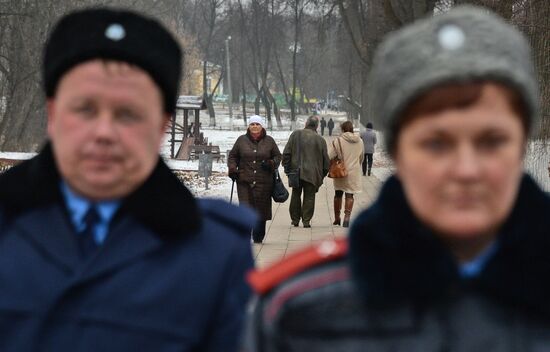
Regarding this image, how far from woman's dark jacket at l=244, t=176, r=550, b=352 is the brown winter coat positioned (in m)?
10.6

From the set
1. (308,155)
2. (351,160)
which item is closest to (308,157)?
(308,155)

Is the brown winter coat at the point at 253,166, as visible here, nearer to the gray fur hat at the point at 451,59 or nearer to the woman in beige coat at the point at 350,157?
the woman in beige coat at the point at 350,157

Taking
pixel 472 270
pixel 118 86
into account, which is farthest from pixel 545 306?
pixel 118 86

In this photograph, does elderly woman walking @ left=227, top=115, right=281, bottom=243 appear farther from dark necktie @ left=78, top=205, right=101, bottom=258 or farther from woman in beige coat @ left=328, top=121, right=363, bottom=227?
dark necktie @ left=78, top=205, right=101, bottom=258

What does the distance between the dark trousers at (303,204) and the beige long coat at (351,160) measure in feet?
1.58

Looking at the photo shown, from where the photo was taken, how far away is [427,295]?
1.86 meters

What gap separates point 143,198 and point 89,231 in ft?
0.46

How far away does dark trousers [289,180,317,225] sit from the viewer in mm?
15016

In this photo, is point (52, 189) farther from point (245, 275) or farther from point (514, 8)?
point (514, 8)

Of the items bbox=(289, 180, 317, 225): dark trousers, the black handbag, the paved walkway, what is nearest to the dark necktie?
the paved walkway

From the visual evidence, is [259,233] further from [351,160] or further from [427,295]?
[427,295]

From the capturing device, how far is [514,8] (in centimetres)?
1617

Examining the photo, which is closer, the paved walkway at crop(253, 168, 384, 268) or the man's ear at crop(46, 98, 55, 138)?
the man's ear at crop(46, 98, 55, 138)

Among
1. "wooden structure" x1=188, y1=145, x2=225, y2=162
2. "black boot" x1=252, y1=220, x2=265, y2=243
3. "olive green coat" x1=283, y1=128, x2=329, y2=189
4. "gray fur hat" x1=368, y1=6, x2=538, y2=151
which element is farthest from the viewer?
"wooden structure" x1=188, y1=145, x2=225, y2=162
